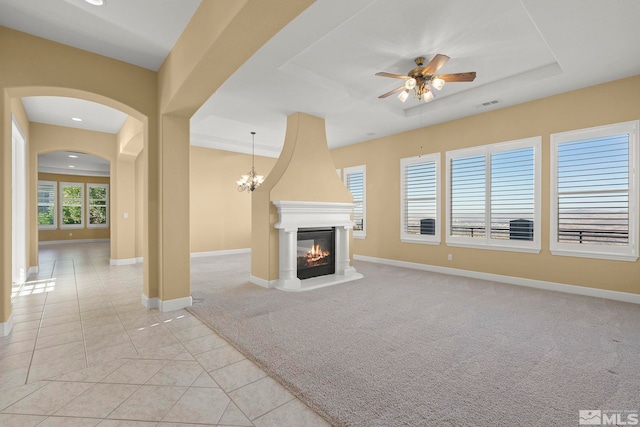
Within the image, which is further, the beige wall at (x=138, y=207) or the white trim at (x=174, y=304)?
the beige wall at (x=138, y=207)

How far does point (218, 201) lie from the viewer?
8.41 metres

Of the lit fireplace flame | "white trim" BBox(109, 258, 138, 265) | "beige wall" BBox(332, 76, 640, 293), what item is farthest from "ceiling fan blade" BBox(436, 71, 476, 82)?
"white trim" BBox(109, 258, 138, 265)

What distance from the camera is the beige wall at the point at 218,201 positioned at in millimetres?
8000

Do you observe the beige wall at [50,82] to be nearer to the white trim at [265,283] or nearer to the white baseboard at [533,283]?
the white trim at [265,283]

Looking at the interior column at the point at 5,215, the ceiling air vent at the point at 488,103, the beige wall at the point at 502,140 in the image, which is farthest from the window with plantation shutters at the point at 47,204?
the ceiling air vent at the point at 488,103

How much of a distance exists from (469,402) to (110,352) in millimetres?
2929

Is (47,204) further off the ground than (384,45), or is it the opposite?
(384,45)

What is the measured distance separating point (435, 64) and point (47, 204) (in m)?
14.5

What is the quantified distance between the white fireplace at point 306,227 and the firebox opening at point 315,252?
0.09 metres

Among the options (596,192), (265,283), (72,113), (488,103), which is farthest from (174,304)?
(596,192)

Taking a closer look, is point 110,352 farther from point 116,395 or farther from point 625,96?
point 625,96

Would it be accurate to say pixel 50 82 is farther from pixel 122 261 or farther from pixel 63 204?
pixel 63 204

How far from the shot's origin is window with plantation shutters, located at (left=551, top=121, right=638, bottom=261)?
13.0 feet

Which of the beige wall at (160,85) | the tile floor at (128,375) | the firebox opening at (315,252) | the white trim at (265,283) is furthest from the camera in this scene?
the firebox opening at (315,252)
